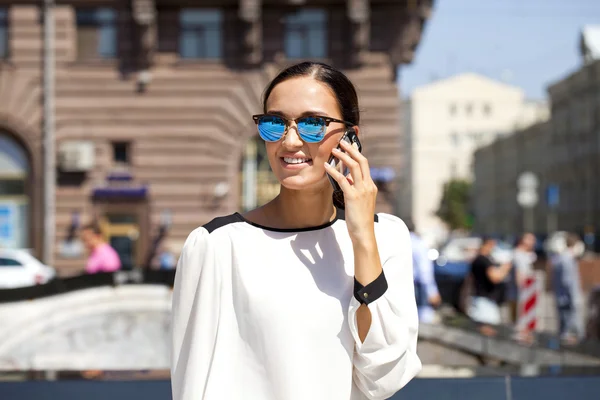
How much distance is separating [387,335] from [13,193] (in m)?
26.6

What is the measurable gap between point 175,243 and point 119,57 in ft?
17.9

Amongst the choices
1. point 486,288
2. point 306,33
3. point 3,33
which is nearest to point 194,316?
point 486,288

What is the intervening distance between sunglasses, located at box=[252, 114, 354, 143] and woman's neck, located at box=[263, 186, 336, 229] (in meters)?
0.16

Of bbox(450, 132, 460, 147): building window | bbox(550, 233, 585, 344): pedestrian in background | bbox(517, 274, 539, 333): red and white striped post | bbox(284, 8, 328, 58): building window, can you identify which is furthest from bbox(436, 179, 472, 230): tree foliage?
bbox(550, 233, 585, 344): pedestrian in background

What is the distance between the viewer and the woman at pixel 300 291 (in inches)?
104

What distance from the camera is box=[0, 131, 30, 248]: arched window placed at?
2778 centimetres

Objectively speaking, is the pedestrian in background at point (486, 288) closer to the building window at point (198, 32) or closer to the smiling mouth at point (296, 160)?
the smiling mouth at point (296, 160)

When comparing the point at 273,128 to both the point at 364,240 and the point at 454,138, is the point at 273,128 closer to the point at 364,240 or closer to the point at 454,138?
the point at 364,240

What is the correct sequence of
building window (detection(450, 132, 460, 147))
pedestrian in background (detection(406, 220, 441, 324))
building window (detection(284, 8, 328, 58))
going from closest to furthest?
pedestrian in background (detection(406, 220, 441, 324)) < building window (detection(284, 8, 328, 58)) < building window (detection(450, 132, 460, 147))

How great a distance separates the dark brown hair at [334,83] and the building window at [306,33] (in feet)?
82.7

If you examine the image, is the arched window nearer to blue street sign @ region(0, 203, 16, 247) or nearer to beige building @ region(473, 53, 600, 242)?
blue street sign @ region(0, 203, 16, 247)

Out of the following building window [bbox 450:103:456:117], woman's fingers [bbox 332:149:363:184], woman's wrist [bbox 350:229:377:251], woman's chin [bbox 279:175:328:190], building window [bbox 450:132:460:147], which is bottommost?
woman's wrist [bbox 350:229:377:251]

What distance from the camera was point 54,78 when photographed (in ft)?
90.7

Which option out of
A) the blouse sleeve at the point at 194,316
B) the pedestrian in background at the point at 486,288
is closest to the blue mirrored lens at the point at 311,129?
the blouse sleeve at the point at 194,316
